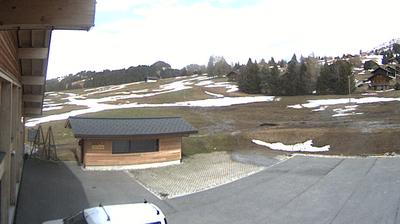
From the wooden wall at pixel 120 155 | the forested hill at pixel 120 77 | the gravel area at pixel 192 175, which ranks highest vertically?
the forested hill at pixel 120 77

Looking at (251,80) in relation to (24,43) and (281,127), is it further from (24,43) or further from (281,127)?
(24,43)

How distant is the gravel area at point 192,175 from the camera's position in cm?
2103

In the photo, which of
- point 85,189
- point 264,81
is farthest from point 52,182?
point 264,81

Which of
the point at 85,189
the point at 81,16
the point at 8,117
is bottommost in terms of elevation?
the point at 85,189

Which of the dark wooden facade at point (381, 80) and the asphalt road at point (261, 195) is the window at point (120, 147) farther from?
the dark wooden facade at point (381, 80)

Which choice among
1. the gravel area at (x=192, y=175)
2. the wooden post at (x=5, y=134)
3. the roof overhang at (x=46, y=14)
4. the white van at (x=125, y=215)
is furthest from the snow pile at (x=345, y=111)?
the roof overhang at (x=46, y=14)

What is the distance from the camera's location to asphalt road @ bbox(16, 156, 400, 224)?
15648mm

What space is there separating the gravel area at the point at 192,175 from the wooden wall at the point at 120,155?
102 cm

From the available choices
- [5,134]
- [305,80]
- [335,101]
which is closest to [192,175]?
[5,134]

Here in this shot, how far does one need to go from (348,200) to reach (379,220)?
2.88 metres

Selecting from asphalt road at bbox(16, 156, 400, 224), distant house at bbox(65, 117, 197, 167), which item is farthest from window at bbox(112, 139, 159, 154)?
asphalt road at bbox(16, 156, 400, 224)

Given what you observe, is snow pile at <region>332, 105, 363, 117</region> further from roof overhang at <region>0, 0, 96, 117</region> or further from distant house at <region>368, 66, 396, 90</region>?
roof overhang at <region>0, 0, 96, 117</region>

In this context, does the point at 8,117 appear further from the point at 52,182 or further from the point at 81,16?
the point at 52,182

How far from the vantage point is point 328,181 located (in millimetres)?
21062
